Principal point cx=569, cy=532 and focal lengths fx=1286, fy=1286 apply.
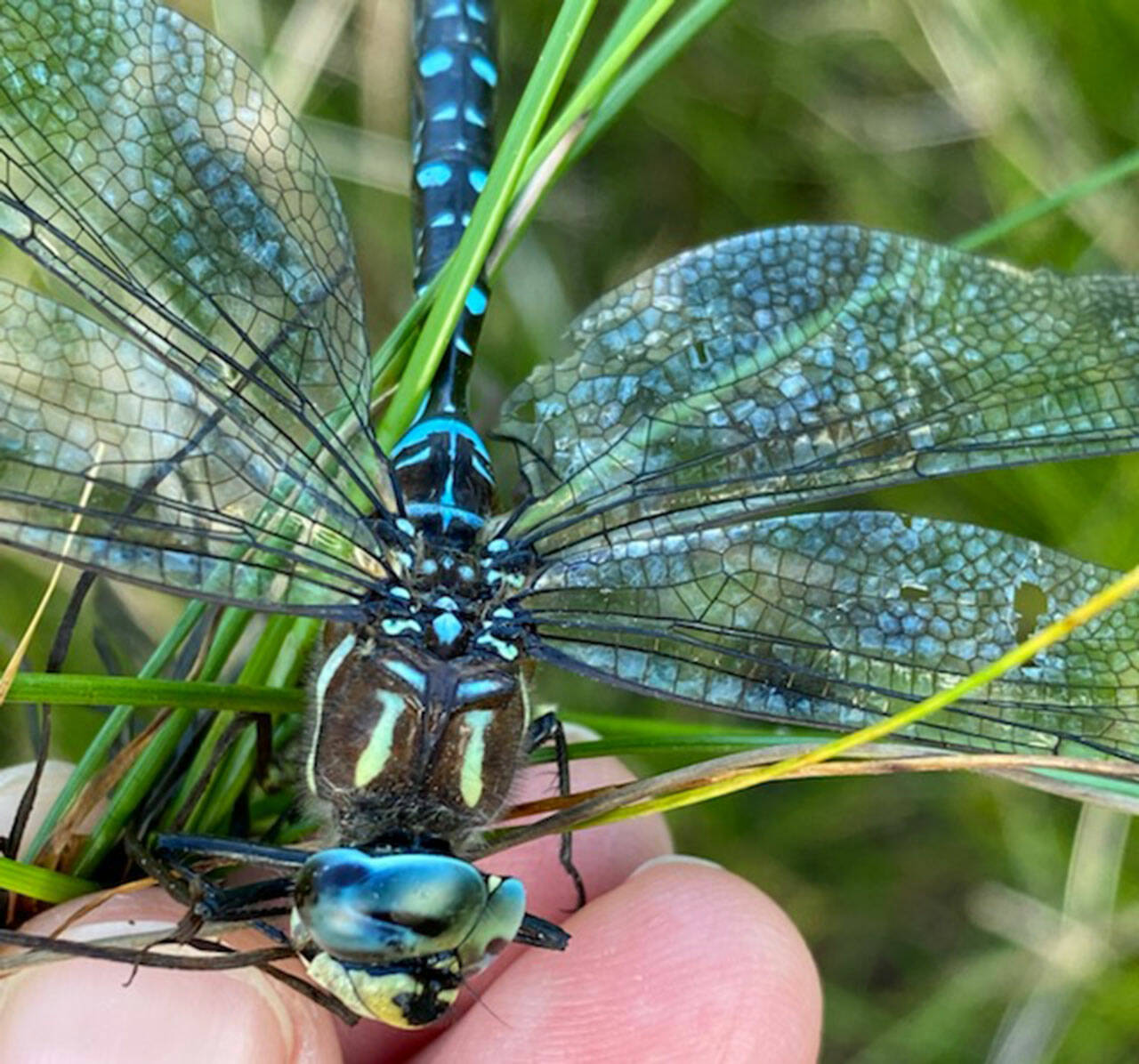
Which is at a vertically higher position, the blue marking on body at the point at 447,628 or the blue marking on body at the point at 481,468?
the blue marking on body at the point at 481,468

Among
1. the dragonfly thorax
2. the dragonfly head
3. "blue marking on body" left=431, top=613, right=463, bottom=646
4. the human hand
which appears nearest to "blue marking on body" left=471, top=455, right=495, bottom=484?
the dragonfly thorax

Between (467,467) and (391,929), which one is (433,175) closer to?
(467,467)

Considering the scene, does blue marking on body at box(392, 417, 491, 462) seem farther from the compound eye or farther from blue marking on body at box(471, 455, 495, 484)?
the compound eye

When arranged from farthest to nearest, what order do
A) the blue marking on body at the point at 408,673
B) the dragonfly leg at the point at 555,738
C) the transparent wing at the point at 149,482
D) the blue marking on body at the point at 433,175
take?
the blue marking on body at the point at 433,175, the dragonfly leg at the point at 555,738, the blue marking on body at the point at 408,673, the transparent wing at the point at 149,482

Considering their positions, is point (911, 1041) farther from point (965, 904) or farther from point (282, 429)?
point (282, 429)

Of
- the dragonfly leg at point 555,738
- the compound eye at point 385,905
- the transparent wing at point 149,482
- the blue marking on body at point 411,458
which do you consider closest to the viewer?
the compound eye at point 385,905

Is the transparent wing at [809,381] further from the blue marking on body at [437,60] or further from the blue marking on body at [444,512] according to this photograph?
the blue marking on body at [437,60]

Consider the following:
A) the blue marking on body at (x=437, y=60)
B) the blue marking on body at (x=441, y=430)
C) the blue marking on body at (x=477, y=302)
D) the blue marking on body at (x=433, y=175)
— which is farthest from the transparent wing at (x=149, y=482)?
the blue marking on body at (x=437, y=60)
